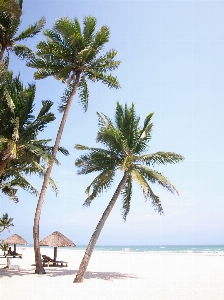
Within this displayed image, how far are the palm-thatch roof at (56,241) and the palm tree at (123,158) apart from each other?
19.4 ft

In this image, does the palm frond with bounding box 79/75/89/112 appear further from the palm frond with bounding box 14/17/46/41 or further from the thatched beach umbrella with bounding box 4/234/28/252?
the thatched beach umbrella with bounding box 4/234/28/252

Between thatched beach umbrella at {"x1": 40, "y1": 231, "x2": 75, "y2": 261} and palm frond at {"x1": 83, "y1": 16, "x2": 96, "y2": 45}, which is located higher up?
palm frond at {"x1": 83, "y1": 16, "x2": 96, "y2": 45}

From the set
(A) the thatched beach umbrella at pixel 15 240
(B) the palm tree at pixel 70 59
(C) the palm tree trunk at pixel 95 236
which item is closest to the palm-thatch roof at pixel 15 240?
(A) the thatched beach umbrella at pixel 15 240

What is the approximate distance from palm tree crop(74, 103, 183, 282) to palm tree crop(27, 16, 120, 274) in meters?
1.95

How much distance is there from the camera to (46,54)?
14.0 m

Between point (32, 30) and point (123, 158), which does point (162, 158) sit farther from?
point (32, 30)

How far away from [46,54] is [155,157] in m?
7.09

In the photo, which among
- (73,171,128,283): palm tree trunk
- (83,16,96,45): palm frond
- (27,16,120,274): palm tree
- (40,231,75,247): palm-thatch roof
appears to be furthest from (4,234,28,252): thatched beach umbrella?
(83,16,96,45): palm frond

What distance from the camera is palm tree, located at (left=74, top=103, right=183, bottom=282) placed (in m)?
12.8

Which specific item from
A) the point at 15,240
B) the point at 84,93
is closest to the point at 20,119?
the point at 84,93

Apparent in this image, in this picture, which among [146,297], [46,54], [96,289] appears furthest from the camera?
[46,54]

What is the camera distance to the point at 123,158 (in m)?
13.6

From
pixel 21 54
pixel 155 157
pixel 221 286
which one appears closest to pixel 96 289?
pixel 221 286

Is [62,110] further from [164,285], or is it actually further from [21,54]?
[164,285]
